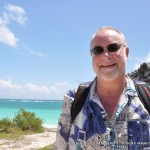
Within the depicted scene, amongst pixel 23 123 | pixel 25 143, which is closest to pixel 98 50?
pixel 25 143

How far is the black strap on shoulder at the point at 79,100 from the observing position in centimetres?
299

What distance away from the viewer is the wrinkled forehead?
9.78ft

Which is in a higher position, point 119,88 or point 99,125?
point 119,88

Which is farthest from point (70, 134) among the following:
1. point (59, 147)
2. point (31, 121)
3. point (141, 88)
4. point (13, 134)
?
point (31, 121)

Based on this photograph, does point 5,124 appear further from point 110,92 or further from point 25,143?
point 110,92

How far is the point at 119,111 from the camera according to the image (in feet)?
9.39

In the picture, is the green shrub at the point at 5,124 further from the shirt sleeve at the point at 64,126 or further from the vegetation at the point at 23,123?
the shirt sleeve at the point at 64,126

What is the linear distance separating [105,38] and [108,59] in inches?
8.0

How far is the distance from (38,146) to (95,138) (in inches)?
462

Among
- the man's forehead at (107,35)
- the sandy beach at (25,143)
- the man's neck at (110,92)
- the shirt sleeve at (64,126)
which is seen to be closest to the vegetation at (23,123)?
the sandy beach at (25,143)

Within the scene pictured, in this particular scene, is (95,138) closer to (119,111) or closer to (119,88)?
(119,111)

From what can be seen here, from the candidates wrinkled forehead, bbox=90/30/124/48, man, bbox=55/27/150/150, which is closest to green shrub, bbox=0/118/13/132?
man, bbox=55/27/150/150

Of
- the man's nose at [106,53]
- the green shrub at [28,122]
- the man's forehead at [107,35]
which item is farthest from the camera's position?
the green shrub at [28,122]

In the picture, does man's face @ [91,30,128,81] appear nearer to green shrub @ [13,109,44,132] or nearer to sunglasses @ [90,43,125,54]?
sunglasses @ [90,43,125,54]
